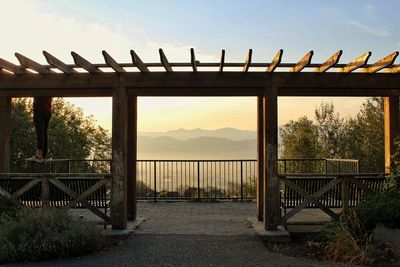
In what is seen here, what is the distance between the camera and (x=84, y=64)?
7.26 m

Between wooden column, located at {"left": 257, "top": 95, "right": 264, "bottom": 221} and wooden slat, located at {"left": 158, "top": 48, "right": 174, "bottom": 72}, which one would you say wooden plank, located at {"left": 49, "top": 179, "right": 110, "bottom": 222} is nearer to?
wooden slat, located at {"left": 158, "top": 48, "right": 174, "bottom": 72}

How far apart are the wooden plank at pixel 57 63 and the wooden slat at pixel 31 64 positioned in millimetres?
471

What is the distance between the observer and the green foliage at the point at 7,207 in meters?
7.20

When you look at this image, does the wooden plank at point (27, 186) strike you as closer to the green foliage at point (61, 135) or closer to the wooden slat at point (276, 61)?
the wooden slat at point (276, 61)

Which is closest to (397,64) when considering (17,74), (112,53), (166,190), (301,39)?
(301,39)

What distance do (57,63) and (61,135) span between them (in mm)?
14346

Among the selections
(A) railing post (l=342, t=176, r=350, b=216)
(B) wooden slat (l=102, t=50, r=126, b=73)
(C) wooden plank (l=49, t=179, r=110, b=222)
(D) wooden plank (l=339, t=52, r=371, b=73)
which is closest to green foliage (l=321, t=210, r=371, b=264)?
(A) railing post (l=342, t=176, r=350, b=216)

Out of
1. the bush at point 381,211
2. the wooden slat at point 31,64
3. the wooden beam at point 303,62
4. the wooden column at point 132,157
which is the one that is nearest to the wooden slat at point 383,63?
the wooden beam at point 303,62

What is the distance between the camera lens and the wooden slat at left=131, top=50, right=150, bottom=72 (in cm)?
689

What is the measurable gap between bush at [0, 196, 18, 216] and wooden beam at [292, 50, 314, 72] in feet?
18.0

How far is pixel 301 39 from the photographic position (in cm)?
916

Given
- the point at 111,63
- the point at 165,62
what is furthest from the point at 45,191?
the point at 165,62

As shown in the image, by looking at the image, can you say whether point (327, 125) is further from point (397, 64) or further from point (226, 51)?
point (226, 51)

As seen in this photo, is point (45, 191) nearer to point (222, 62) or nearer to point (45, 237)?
point (45, 237)
